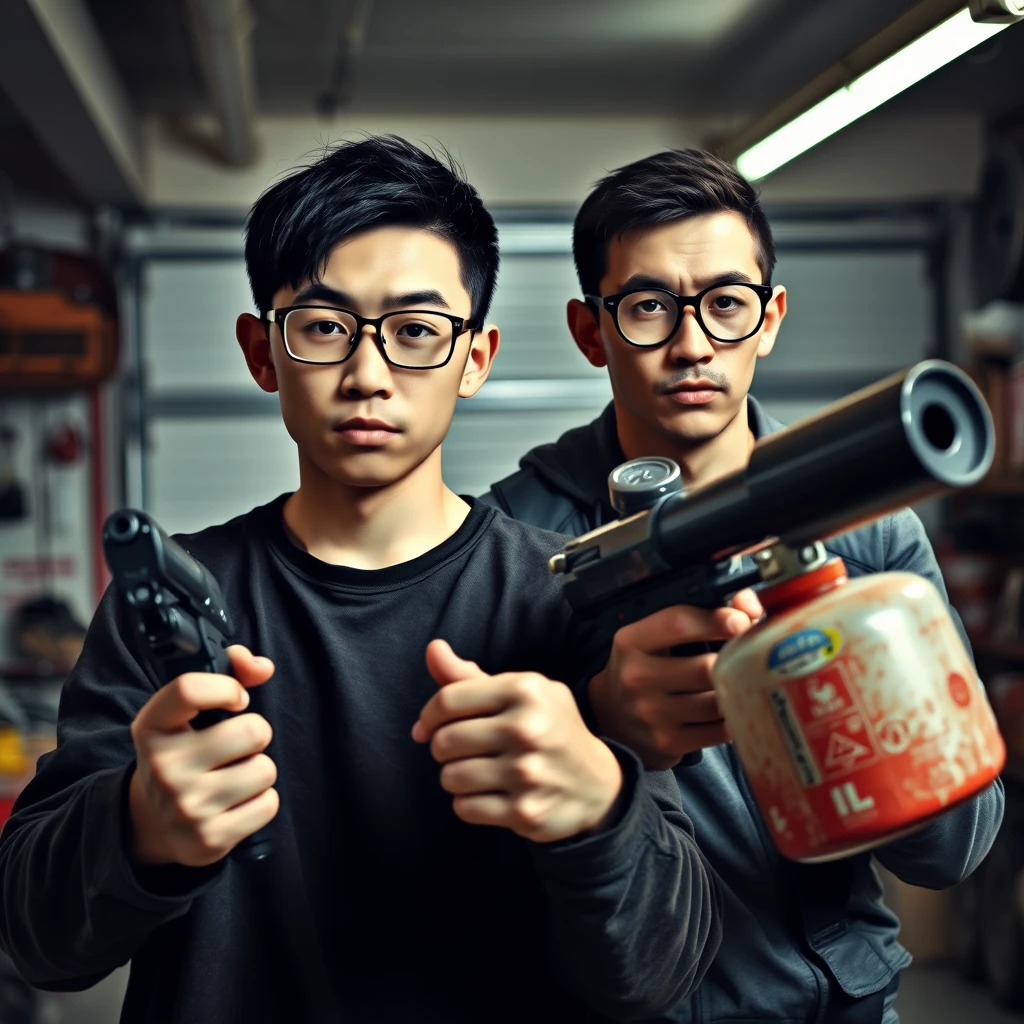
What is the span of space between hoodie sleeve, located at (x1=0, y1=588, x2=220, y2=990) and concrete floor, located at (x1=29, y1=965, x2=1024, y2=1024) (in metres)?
3.34

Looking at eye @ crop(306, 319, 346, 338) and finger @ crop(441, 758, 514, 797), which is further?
eye @ crop(306, 319, 346, 338)

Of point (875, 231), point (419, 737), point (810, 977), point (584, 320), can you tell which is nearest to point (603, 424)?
point (584, 320)

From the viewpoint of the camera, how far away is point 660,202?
54.2 inches

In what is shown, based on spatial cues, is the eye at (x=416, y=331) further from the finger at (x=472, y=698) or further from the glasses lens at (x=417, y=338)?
the finger at (x=472, y=698)

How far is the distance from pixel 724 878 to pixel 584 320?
2.20 feet

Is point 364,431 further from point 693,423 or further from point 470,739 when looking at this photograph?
point 693,423

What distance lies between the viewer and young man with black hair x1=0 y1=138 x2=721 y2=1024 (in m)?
0.85

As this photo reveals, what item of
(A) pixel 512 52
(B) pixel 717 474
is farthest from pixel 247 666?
(A) pixel 512 52

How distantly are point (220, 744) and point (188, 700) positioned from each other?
0.04 metres

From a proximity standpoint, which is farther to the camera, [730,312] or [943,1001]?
[943,1001]

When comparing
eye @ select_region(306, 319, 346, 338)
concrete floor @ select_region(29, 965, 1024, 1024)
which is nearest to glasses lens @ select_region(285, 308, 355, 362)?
eye @ select_region(306, 319, 346, 338)

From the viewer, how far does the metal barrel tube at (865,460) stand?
2.07 ft

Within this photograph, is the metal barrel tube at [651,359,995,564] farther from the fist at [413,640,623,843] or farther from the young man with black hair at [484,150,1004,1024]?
the young man with black hair at [484,150,1004,1024]

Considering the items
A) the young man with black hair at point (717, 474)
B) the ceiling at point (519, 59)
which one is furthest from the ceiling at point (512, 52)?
the young man with black hair at point (717, 474)
